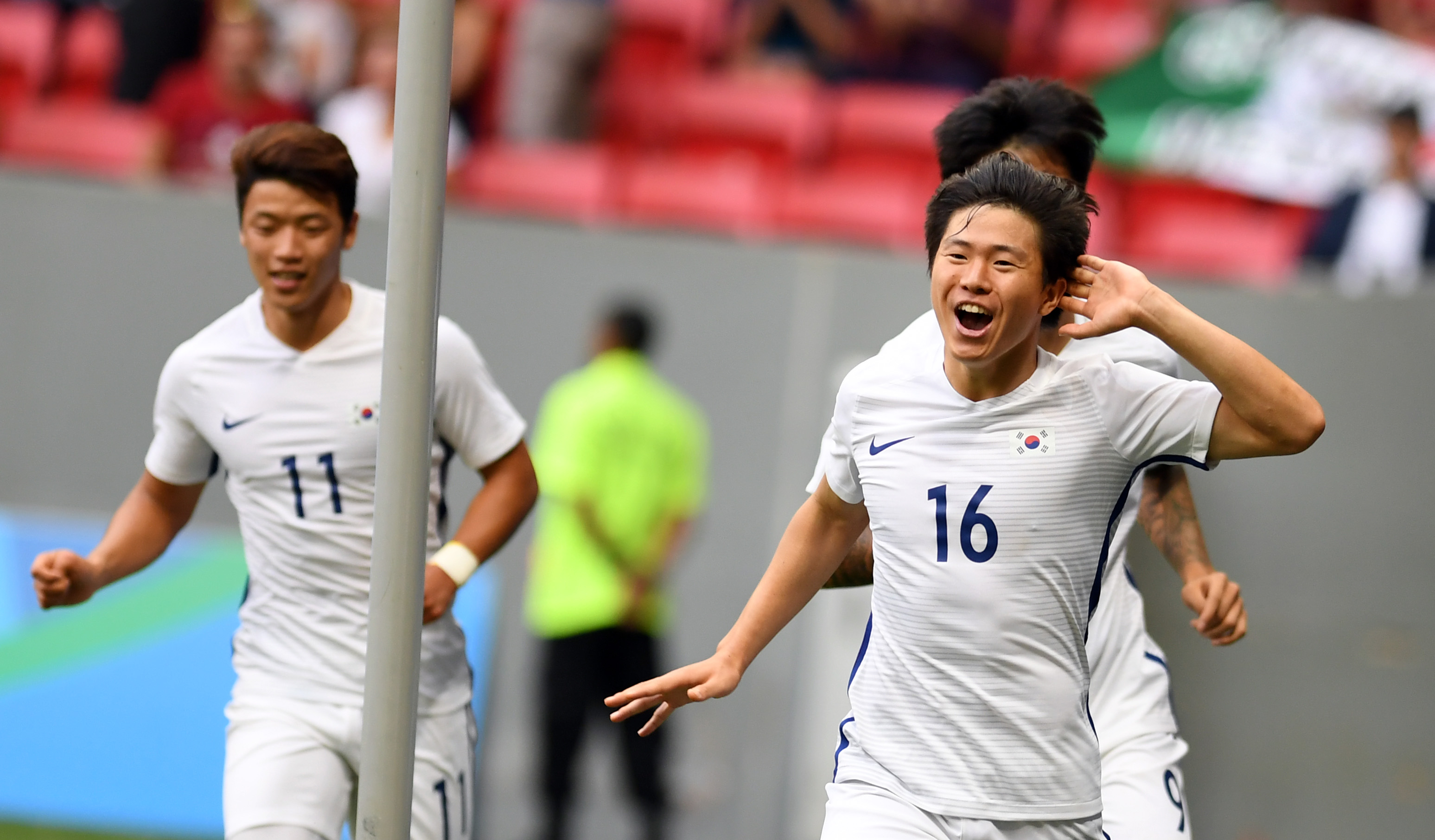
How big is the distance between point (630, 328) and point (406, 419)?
401cm

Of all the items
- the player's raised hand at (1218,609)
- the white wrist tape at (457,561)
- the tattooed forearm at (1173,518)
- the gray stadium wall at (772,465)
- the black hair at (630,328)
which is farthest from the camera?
the black hair at (630,328)

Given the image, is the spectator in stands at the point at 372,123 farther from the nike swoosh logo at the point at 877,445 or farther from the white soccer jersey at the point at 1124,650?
the nike swoosh logo at the point at 877,445

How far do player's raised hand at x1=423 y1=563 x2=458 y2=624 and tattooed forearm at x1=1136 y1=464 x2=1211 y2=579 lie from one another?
157 centimetres

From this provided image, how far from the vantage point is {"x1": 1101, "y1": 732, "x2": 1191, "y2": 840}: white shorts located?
3121 mm

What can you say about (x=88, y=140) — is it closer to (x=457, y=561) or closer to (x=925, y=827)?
(x=457, y=561)

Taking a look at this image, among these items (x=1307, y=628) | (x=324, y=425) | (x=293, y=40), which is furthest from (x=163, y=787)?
(x=1307, y=628)

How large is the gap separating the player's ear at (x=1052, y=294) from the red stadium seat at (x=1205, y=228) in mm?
5252

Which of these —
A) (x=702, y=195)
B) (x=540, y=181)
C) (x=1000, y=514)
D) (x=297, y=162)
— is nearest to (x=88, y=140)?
(x=540, y=181)

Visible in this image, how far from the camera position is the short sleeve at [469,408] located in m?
3.63

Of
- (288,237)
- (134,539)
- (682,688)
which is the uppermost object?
(288,237)

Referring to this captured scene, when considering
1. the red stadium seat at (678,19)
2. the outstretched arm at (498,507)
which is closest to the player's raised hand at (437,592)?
the outstretched arm at (498,507)

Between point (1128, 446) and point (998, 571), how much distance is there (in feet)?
1.03

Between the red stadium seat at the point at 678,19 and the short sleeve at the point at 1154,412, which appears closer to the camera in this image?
the short sleeve at the point at 1154,412

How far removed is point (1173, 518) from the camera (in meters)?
3.38
